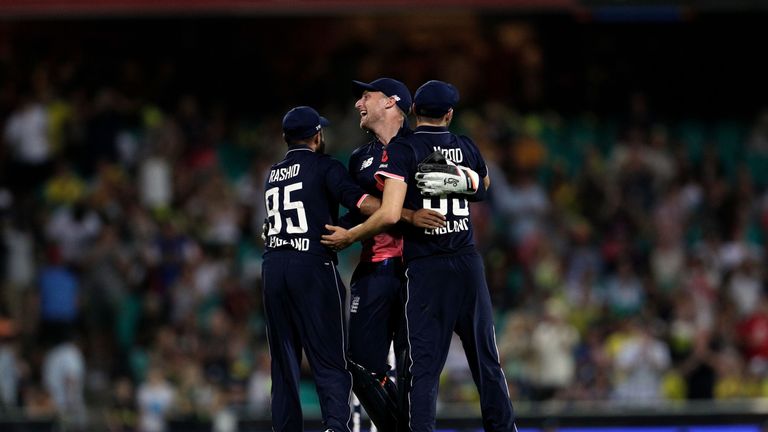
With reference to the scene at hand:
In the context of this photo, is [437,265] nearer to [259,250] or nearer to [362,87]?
[362,87]

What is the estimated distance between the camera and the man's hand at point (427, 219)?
9.04 meters

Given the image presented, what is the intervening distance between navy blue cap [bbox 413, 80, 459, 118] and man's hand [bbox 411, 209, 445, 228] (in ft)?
2.15

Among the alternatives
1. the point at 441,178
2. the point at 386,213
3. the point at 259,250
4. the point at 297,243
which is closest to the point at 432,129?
the point at 441,178

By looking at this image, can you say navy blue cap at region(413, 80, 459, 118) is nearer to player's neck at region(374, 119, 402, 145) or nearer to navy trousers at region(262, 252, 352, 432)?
player's neck at region(374, 119, 402, 145)

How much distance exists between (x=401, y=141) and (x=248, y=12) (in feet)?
27.6

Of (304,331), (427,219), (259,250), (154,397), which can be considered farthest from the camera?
(259,250)

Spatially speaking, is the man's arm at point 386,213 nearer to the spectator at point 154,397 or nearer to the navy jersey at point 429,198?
the navy jersey at point 429,198

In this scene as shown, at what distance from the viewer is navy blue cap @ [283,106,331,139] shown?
9430 millimetres

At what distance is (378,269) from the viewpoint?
9.54 meters

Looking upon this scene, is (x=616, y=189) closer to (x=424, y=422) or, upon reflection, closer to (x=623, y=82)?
(x=623, y=82)

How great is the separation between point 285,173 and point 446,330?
4.78ft

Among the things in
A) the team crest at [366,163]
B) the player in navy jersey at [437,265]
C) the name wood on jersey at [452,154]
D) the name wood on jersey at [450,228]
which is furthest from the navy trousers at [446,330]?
the team crest at [366,163]

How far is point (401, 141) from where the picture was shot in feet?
30.3

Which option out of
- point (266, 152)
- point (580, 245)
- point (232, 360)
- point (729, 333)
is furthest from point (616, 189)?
point (232, 360)
